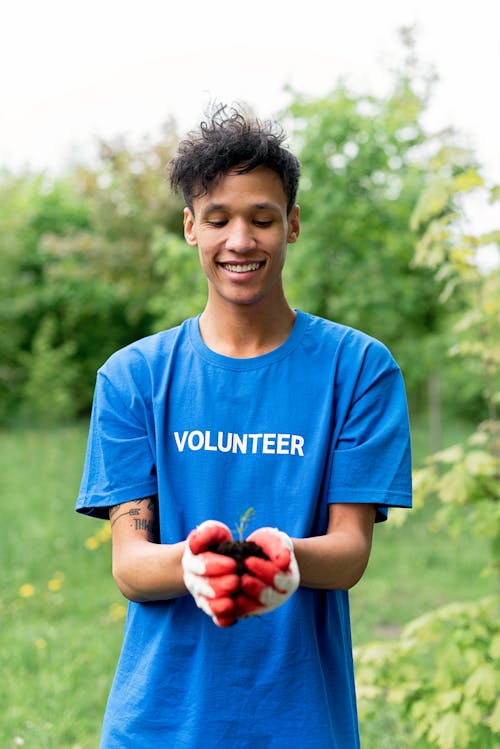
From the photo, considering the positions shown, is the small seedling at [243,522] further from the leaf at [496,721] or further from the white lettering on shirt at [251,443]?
the leaf at [496,721]

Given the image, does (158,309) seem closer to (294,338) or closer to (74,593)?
(74,593)

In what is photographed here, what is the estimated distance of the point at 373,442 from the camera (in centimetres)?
183

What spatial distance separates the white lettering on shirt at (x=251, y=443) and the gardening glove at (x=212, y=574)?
0.34m

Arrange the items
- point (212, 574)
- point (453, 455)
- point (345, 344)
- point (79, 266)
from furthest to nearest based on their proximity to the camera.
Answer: point (79, 266) → point (453, 455) → point (345, 344) → point (212, 574)

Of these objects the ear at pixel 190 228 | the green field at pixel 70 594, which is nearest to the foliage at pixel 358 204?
the green field at pixel 70 594

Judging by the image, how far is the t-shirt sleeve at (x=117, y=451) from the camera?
1864mm

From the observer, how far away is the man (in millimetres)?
1762

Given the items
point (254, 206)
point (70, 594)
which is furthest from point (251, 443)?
point (70, 594)

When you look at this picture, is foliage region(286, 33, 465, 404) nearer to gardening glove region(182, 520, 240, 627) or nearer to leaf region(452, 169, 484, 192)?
leaf region(452, 169, 484, 192)

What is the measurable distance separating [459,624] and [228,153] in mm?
1948

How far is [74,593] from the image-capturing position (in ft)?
18.3

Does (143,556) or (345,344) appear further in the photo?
(345,344)

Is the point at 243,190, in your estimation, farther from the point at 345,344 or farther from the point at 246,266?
the point at 345,344

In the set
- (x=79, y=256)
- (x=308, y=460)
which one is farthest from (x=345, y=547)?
(x=79, y=256)
